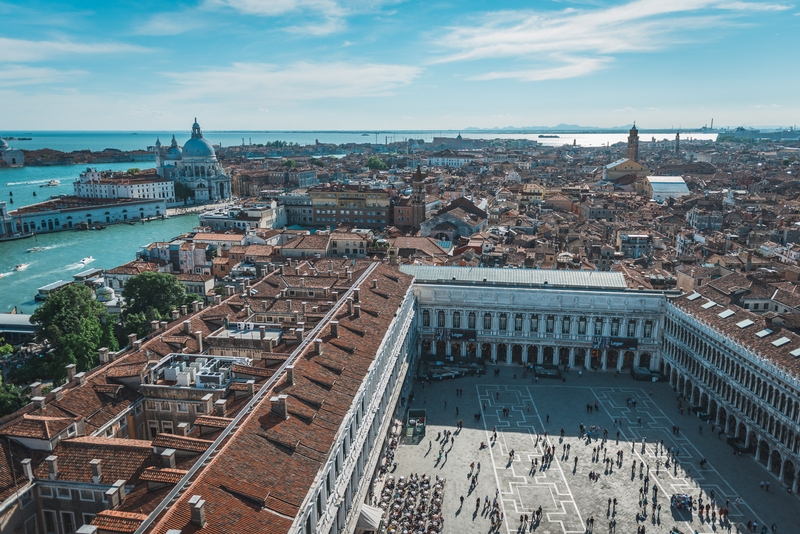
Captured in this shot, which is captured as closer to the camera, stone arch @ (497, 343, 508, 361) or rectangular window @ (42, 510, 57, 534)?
rectangular window @ (42, 510, 57, 534)

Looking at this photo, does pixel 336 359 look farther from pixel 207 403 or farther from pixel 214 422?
pixel 214 422

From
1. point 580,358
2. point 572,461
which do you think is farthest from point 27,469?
point 580,358

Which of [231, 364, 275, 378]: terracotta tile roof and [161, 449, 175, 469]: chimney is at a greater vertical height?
[231, 364, 275, 378]: terracotta tile roof

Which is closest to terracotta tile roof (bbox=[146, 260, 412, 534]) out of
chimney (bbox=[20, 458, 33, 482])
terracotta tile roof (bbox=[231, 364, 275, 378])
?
terracotta tile roof (bbox=[231, 364, 275, 378])

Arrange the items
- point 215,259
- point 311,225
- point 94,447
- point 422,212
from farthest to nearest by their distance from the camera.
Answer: point 311,225 → point 422,212 → point 215,259 → point 94,447

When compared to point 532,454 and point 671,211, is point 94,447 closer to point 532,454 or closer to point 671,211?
point 532,454

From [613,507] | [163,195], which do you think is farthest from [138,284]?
[163,195]

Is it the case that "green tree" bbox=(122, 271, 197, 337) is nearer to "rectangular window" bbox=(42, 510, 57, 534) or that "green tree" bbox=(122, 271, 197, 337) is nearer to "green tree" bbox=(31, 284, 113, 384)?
"green tree" bbox=(31, 284, 113, 384)
